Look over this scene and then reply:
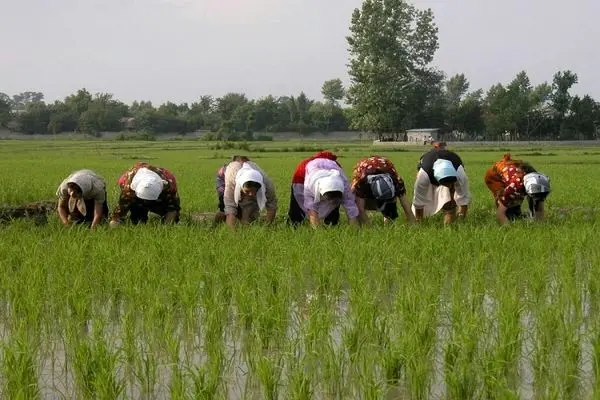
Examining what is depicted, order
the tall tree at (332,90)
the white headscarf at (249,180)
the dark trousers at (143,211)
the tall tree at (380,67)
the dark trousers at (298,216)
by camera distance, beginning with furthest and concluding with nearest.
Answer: the tall tree at (332,90) → the tall tree at (380,67) → the dark trousers at (298,216) → the dark trousers at (143,211) → the white headscarf at (249,180)

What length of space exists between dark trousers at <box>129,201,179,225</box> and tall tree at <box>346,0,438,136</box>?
Answer: 1260 inches

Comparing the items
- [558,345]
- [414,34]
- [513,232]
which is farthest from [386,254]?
[414,34]

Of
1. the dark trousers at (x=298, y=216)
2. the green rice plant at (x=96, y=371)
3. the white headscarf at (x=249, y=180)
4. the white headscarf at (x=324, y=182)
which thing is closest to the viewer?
the green rice plant at (x=96, y=371)

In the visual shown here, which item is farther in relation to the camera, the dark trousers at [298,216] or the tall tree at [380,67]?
the tall tree at [380,67]

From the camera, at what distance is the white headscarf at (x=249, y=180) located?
5340mm

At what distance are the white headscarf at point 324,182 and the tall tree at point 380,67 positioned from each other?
32341mm

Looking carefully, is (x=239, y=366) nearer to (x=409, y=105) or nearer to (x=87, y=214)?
(x=87, y=214)

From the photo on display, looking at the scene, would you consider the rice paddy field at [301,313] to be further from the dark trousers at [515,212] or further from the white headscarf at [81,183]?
the dark trousers at [515,212]

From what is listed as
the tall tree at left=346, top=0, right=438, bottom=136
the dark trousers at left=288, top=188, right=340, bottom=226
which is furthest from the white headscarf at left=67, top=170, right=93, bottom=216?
the tall tree at left=346, top=0, right=438, bottom=136

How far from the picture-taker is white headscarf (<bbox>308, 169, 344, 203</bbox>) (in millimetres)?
5113

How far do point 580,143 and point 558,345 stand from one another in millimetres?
33910

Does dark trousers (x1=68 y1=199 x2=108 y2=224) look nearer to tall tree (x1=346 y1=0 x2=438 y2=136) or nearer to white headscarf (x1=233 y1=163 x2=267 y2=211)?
white headscarf (x1=233 y1=163 x2=267 y2=211)

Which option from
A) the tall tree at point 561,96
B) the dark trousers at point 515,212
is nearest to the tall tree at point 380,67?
the tall tree at point 561,96

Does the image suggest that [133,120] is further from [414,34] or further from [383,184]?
[383,184]
